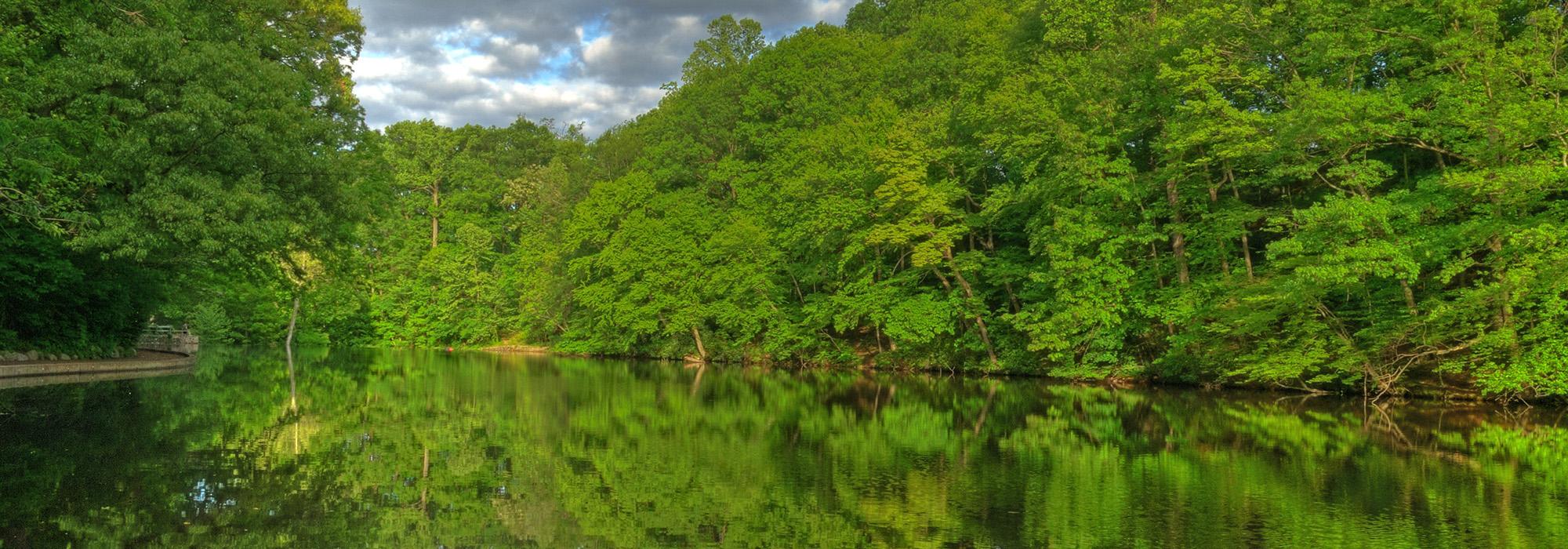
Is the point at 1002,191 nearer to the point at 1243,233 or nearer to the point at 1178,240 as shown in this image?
the point at 1178,240

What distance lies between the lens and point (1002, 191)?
95.7ft

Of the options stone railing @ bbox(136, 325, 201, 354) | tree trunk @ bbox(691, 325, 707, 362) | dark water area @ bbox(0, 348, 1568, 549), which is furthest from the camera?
tree trunk @ bbox(691, 325, 707, 362)

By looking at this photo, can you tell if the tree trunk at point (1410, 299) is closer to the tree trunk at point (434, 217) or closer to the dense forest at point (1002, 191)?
the dense forest at point (1002, 191)

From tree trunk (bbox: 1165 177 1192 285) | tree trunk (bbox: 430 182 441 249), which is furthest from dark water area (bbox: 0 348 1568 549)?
tree trunk (bbox: 430 182 441 249)

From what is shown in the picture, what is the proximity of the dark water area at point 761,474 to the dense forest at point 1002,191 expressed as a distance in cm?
315

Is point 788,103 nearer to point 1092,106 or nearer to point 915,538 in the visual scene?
point 1092,106

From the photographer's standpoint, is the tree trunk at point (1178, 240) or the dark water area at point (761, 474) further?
the tree trunk at point (1178, 240)

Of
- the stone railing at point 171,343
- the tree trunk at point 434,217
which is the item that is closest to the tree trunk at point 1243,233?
the stone railing at point 171,343

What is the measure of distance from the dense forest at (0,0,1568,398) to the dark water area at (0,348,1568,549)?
10.3 ft

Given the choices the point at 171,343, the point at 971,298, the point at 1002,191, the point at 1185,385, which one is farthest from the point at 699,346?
the point at 1185,385

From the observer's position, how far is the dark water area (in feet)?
23.5

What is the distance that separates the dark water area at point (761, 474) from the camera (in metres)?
7.18

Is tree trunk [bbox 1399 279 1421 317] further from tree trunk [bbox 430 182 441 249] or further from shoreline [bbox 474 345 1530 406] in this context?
tree trunk [bbox 430 182 441 249]

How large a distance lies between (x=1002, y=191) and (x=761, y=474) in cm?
2083
